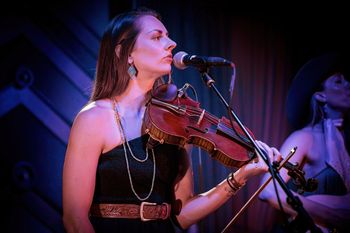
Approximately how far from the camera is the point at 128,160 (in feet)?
6.79

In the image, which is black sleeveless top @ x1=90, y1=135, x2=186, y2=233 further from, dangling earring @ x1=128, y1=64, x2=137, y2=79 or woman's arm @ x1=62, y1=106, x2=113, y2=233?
dangling earring @ x1=128, y1=64, x2=137, y2=79

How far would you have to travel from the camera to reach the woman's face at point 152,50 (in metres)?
2.18

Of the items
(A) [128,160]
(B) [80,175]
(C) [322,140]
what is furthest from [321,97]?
(B) [80,175]

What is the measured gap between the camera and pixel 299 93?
10.5 ft

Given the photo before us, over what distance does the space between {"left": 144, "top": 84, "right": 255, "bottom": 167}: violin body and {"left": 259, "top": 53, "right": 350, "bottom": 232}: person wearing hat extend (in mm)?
825

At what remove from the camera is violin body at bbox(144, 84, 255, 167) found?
195 centimetres

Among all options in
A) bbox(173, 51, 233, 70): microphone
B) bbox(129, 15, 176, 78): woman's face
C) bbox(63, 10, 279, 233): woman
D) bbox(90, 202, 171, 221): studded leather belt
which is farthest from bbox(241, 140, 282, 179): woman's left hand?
bbox(129, 15, 176, 78): woman's face

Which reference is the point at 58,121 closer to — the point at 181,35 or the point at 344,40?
the point at 181,35

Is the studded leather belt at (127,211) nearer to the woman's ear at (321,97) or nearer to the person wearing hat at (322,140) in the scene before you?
the person wearing hat at (322,140)

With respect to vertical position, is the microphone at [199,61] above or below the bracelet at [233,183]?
above

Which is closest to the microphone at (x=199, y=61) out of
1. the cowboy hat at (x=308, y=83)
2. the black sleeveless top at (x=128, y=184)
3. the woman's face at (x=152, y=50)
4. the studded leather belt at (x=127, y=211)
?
the woman's face at (x=152, y=50)

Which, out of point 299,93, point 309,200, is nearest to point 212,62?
point 309,200

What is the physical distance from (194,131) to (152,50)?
1.64 feet

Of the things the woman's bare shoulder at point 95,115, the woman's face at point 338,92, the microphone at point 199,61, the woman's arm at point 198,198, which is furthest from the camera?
the woman's face at point 338,92
